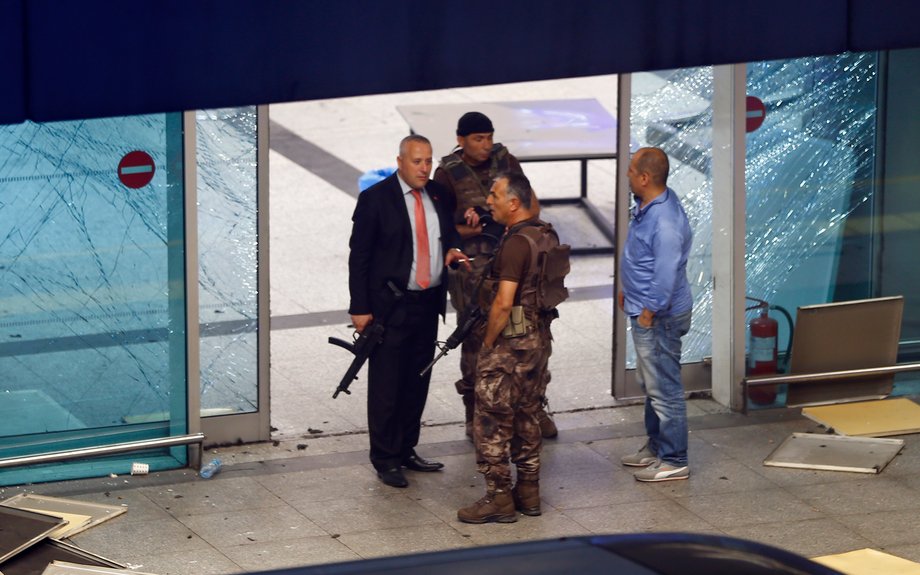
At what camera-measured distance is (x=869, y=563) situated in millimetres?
6570

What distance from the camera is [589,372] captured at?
9562mm

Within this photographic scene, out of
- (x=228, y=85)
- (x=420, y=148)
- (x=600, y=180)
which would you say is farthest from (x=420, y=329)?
(x=600, y=180)

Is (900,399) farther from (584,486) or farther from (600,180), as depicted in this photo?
(600,180)

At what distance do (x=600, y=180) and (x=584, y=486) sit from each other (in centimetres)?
→ 692

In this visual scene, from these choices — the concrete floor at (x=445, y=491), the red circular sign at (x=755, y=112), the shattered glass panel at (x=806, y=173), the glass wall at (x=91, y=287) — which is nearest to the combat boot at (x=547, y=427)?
the concrete floor at (x=445, y=491)

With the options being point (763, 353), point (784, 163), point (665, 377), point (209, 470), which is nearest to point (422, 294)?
point (665, 377)

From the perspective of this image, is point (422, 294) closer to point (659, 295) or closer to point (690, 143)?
point (659, 295)

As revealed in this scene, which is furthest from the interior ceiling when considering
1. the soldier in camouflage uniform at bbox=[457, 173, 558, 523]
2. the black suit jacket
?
the black suit jacket

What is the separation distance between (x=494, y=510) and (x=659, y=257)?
1.51 m

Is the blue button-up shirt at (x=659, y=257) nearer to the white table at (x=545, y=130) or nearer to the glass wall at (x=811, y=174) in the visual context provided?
the glass wall at (x=811, y=174)

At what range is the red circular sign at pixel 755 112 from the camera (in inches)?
344

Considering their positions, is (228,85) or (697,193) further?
(697,193)

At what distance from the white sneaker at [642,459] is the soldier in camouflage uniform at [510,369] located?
0.89m

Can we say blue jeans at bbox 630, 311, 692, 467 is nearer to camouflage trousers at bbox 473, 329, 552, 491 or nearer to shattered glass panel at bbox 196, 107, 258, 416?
camouflage trousers at bbox 473, 329, 552, 491
